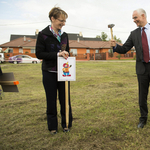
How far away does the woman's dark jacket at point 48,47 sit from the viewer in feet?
9.33

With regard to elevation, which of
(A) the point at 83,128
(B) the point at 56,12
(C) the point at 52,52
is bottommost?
(A) the point at 83,128

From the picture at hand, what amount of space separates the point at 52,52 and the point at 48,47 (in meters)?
0.12

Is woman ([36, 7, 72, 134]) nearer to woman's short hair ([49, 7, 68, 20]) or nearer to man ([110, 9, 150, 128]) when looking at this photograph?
woman's short hair ([49, 7, 68, 20])

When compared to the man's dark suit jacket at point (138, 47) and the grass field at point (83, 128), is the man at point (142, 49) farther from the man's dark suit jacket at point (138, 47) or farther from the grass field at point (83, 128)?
the grass field at point (83, 128)

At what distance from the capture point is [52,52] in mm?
2873

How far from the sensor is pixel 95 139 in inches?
115

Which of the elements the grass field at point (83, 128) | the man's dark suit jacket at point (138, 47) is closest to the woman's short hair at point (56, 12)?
the man's dark suit jacket at point (138, 47)

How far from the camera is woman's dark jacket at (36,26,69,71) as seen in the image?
2.84 m

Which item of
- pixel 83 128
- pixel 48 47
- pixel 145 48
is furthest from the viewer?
pixel 83 128

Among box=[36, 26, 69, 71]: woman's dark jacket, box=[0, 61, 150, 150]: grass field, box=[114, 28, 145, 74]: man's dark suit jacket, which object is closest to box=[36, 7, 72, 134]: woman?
box=[36, 26, 69, 71]: woman's dark jacket

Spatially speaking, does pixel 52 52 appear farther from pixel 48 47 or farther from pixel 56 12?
pixel 56 12

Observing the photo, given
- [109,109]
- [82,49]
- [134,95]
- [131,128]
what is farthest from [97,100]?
[82,49]

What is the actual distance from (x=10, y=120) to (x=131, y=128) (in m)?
2.47

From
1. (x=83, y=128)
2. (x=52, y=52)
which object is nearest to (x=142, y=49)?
(x=52, y=52)
